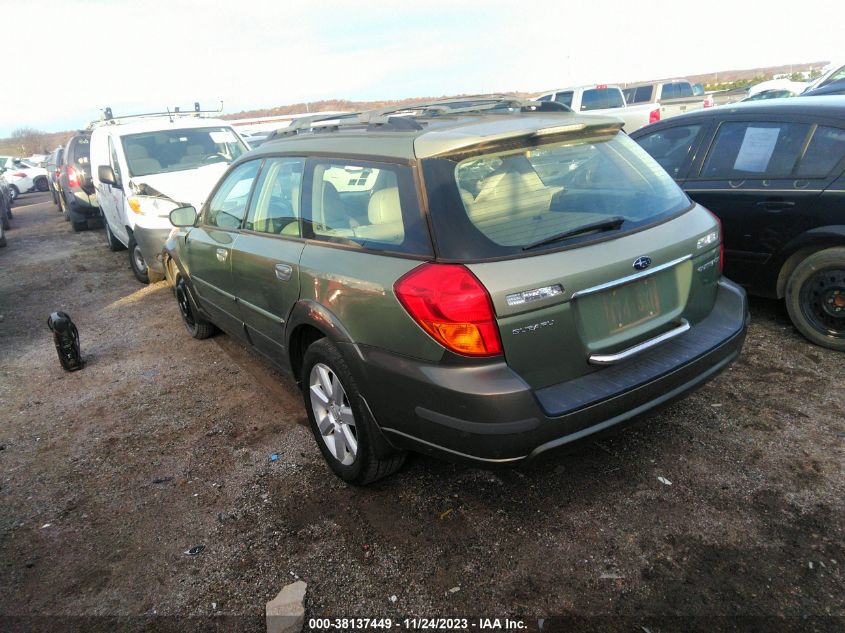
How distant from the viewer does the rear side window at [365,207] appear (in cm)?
256

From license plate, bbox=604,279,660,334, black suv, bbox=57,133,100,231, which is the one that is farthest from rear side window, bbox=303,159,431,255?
black suv, bbox=57,133,100,231

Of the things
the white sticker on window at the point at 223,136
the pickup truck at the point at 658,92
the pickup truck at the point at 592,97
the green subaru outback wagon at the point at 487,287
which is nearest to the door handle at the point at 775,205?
the green subaru outback wagon at the point at 487,287

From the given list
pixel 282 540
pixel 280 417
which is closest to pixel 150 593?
pixel 282 540

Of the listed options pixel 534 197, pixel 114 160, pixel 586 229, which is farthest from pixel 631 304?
pixel 114 160

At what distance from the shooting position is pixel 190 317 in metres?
5.74

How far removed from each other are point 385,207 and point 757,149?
3318mm

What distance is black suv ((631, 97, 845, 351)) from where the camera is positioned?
4.03m

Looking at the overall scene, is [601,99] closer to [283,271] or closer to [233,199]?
[233,199]

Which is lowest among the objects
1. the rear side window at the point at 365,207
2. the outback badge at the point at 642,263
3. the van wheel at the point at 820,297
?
the van wheel at the point at 820,297

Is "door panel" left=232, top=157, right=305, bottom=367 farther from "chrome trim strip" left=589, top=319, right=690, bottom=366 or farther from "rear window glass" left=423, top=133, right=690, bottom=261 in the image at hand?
"chrome trim strip" left=589, top=319, right=690, bottom=366

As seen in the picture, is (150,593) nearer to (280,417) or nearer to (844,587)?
(280,417)

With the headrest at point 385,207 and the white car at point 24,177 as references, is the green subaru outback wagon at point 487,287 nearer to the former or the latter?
the headrest at point 385,207

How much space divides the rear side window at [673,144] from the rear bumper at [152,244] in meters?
5.53

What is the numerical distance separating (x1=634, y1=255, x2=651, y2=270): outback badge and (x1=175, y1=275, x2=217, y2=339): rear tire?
404cm
